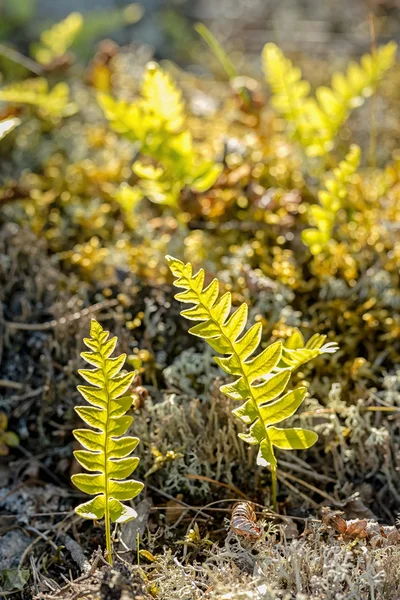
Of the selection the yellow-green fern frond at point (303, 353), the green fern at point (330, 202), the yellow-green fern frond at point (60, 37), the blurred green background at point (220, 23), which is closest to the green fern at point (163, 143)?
the green fern at point (330, 202)

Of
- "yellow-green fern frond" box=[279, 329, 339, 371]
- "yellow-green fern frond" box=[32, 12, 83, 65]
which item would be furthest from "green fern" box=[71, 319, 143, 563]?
"yellow-green fern frond" box=[32, 12, 83, 65]

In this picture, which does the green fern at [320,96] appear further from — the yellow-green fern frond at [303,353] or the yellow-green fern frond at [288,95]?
the yellow-green fern frond at [303,353]

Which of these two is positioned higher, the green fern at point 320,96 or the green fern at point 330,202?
the green fern at point 320,96

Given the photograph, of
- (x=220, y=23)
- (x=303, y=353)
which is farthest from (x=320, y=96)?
(x=220, y=23)

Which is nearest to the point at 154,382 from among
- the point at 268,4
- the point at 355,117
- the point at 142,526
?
the point at 142,526

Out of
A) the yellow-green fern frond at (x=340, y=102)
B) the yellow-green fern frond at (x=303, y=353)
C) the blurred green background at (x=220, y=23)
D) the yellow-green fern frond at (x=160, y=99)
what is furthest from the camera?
the blurred green background at (x=220, y=23)

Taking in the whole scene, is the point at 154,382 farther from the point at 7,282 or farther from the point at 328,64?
the point at 328,64

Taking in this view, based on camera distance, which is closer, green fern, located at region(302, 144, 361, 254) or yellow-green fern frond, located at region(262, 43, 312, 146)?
green fern, located at region(302, 144, 361, 254)

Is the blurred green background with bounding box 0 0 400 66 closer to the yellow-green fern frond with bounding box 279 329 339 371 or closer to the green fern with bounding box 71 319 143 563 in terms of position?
the yellow-green fern frond with bounding box 279 329 339 371
